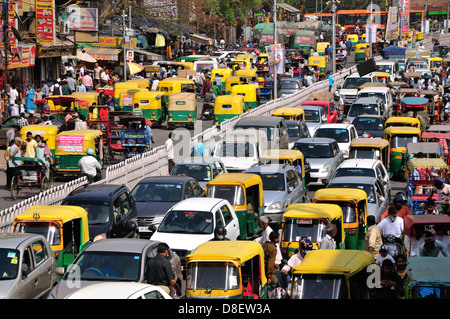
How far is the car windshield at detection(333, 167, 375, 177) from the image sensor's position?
22.7 m

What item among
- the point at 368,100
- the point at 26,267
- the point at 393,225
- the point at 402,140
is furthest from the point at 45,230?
the point at 368,100

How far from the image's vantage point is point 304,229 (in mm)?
16109

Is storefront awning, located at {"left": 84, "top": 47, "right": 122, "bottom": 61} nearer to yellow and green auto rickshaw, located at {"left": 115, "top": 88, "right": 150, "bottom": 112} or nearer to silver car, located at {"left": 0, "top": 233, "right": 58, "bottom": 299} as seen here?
yellow and green auto rickshaw, located at {"left": 115, "top": 88, "right": 150, "bottom": 112}

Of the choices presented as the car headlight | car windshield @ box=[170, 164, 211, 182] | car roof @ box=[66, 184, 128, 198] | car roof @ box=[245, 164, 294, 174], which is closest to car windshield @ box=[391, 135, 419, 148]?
car roof @ box=[245, 164, 294, 174]

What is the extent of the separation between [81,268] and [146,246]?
1.08 metres

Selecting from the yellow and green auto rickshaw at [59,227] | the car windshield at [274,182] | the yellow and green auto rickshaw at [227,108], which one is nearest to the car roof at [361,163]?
the car windshield at [274,182]

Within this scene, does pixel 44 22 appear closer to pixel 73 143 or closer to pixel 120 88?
pixel 120 88

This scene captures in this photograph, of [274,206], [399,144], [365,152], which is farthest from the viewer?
[399,144]

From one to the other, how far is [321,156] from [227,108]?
10.5 meters

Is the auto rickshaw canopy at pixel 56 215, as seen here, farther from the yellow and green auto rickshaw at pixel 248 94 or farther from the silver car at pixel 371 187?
the yellow and green auto rickshaw at pixel 248 94

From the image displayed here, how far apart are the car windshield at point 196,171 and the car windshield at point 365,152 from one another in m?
5.46

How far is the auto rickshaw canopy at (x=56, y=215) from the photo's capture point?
51.5ft
